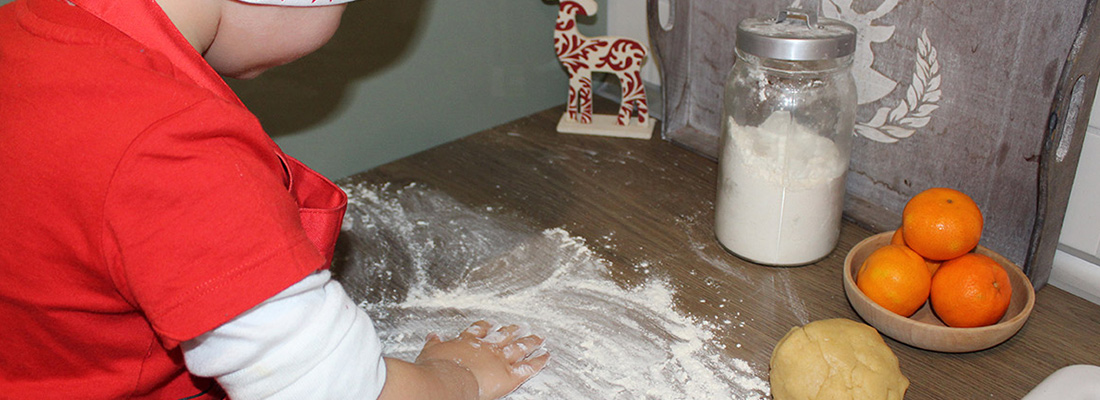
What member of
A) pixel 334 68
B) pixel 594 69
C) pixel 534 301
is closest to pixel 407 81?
pixel 334 68

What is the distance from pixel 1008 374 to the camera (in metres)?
0.71

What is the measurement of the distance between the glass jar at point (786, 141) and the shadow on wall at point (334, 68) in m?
0.50

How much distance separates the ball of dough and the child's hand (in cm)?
22

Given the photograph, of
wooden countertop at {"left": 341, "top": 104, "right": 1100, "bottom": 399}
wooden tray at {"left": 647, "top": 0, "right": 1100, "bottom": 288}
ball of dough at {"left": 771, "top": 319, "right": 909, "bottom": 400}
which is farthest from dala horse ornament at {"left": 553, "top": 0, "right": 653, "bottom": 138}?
ball of dough at {"left": 771, "top": 319, "right": 909, "bottom": 400}

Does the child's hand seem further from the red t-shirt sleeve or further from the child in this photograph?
the red t-shirt sleeve

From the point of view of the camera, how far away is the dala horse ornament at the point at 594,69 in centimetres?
118

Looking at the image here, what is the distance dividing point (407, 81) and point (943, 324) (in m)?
0.78

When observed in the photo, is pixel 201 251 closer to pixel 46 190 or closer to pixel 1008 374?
pixel 46 190

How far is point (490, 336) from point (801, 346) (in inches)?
11.7

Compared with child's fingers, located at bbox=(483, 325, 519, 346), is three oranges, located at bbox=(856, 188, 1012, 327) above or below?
above

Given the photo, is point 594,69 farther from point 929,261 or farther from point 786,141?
point 929,261

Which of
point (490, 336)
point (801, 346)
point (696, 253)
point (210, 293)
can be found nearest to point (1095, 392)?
point (801, 346)

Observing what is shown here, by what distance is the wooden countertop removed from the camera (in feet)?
2.38

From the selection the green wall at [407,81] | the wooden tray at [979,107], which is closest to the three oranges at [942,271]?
the wooden tray at [979,107]
